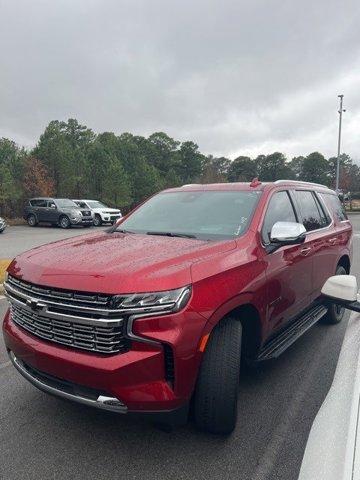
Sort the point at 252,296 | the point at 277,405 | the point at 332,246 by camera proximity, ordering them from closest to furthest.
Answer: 1. the point at 252,296
2. the point at 277,405
3. the point at 332,246

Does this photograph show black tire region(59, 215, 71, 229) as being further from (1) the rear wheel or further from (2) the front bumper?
(2) the front bumper

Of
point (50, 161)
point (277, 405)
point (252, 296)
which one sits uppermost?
point (50, 161)

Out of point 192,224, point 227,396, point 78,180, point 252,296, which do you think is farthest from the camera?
point 78,180

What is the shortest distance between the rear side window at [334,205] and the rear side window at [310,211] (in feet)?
1.20

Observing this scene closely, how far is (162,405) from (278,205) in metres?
2.20

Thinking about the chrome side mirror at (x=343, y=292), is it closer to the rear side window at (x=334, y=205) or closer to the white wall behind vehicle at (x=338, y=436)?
the white wall behind vehicle at (x=338, y=436)

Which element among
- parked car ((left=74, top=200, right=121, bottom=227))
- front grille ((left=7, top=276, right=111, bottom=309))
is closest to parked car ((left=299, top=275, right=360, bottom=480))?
front grille ((left=7, top=276, right=111, bottom=309))

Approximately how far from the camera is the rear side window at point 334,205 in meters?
4.95

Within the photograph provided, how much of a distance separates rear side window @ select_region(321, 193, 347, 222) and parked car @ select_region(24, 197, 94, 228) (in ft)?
61.5

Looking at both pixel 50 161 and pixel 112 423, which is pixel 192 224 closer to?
pixel 112 423

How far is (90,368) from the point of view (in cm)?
219

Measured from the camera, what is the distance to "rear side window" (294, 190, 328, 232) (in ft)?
13.5

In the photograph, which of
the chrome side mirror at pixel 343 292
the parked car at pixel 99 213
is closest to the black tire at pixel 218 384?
the chrome side mirror at pixel 343 292

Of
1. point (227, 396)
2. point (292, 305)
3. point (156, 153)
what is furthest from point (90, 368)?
point (156, 153)
